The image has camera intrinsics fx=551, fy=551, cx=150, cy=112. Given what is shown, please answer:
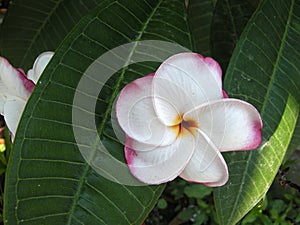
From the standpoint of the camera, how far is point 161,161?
0.49 metres

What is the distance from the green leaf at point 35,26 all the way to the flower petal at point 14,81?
1.40 ft

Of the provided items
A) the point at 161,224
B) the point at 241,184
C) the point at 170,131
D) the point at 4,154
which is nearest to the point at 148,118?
the point at 170,131

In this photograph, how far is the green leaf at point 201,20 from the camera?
1.00 metres

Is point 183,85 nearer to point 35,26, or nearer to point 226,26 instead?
point 226,26

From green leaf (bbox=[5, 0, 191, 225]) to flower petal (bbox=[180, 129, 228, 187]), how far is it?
35 millimetres

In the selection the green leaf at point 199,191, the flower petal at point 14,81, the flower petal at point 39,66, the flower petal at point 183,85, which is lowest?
the green leaf at point 199,191

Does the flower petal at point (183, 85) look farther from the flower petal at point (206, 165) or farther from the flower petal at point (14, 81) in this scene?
the flower petal at point (14, 81)

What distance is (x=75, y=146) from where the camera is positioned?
1.62ft

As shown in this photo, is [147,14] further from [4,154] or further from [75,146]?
[4,154]

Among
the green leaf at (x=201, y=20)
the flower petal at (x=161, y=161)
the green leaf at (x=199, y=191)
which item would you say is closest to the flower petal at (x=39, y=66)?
the flower petal at (x=161, y=161)

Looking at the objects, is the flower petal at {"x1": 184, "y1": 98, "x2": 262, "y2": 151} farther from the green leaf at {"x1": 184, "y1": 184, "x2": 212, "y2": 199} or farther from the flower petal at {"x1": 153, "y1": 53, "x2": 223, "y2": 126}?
the green leaf at {"x1": 184, "y1": 184, "x2": 212, "y2": 199}

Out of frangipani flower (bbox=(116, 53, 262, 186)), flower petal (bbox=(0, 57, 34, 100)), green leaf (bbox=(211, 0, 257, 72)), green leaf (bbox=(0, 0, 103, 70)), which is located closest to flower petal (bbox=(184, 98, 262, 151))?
frangipani flower (bbox=(116, 53, 262, 186))

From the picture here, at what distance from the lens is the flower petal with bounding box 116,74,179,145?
487 millimetres

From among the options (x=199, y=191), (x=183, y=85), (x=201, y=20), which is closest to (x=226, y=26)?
(x=201, y=20)
